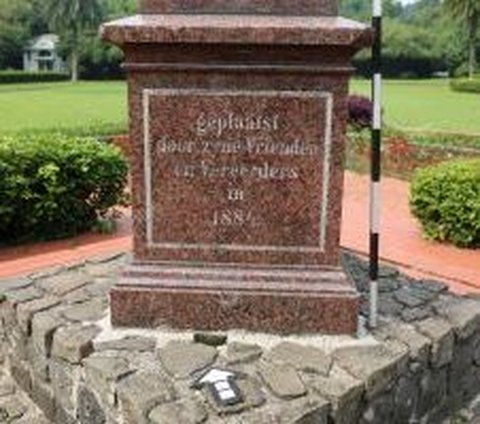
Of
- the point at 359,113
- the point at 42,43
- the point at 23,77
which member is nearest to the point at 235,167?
the point at 359,113

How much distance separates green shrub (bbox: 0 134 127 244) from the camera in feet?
25.3

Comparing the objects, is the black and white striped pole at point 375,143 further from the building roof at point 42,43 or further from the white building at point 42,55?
the building roof at point 42,43

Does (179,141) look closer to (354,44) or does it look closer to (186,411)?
(354,44)

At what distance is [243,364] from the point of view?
4.18m

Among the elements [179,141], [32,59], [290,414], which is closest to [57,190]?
[179,141]

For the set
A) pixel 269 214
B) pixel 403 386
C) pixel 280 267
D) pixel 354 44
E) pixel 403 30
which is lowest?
pixel 403 386

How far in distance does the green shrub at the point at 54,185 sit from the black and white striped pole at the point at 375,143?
4.04 metres

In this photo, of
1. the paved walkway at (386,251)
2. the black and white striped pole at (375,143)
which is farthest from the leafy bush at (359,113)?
the black and white striped pole at (375,143)

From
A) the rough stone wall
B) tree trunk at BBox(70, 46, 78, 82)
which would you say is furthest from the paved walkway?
tree trunk at BBox(70, 46, 78, 82)

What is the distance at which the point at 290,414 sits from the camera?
12.2 feet

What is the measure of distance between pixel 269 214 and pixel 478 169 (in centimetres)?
425

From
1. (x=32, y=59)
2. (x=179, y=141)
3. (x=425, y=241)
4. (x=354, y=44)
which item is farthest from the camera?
(x=32, y=59)

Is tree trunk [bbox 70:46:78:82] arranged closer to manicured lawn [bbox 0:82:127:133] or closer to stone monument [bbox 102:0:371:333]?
manicured lawn [bbox 0:82:127:133]

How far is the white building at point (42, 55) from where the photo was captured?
76.9 metres
